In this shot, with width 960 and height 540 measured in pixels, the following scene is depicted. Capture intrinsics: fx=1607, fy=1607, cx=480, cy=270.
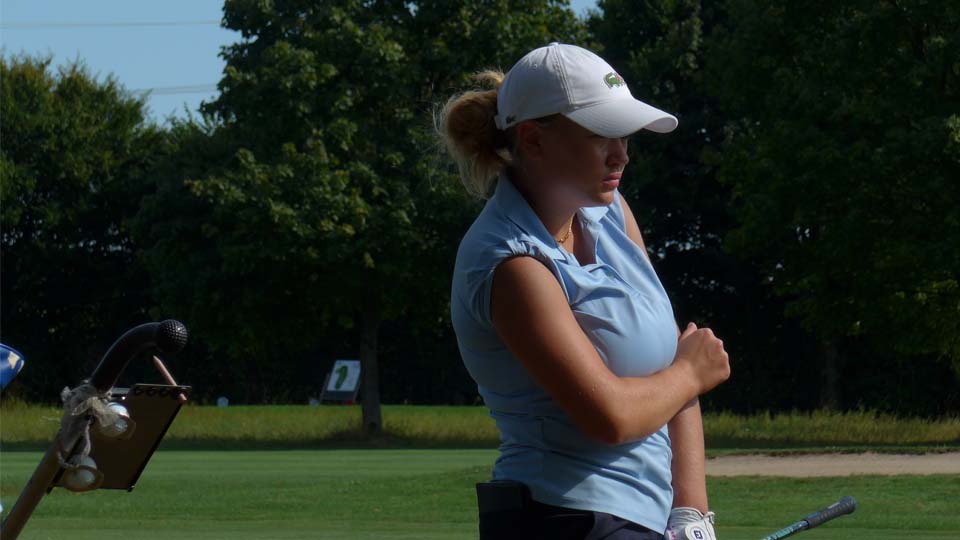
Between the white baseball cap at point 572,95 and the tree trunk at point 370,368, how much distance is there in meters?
32.3

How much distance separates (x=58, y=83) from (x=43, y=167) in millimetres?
3614

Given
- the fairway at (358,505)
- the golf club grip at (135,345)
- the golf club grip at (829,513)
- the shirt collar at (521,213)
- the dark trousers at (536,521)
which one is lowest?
the fairway at (358,505)

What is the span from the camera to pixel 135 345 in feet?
6.84

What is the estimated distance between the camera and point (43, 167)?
153ft

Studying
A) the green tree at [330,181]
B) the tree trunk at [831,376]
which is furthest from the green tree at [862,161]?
the tree trunk at [831,376]

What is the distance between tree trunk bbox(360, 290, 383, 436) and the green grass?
357 millimetres

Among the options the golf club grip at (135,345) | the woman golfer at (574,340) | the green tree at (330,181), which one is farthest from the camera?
the green tree at (330,181)

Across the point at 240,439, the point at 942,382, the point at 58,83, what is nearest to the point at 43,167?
the point at 58,83

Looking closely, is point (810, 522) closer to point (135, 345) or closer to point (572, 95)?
point (572, 95)

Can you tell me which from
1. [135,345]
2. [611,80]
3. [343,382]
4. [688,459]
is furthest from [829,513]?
[343,382]

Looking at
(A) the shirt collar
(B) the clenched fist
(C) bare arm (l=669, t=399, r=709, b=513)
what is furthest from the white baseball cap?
(C) bare arm (l=669, t=399, r=709, b=513)

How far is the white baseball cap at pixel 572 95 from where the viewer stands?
2.65 m

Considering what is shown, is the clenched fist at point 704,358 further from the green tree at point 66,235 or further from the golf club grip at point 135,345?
the green tree at point 66,235

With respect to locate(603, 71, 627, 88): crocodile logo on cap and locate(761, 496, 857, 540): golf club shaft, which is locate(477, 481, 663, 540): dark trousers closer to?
locate(603, 71, 627, 88): crocodile logo on cap
